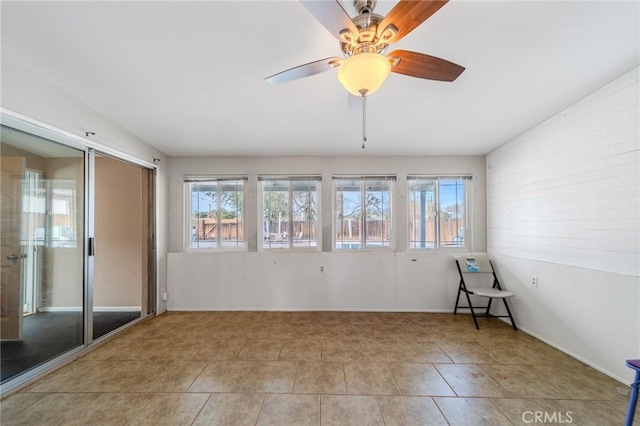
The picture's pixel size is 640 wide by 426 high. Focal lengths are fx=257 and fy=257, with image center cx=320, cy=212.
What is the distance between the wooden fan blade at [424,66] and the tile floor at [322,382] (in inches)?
83.2

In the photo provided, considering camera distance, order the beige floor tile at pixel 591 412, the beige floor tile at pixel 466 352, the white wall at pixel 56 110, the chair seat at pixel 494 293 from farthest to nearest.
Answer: the chair seat at pixel 494 293 → the beige floor tile at pixel 466 352 → the white wall at pixel 56 110 → the beige floor tile at pixel 591 412

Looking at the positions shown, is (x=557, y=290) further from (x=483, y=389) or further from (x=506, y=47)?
(x=506, y=47)

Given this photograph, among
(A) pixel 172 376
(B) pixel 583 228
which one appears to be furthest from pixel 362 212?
(A) pixel 172 376

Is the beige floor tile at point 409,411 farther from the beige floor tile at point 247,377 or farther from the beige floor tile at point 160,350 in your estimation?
the beige floor tile at point 160,350

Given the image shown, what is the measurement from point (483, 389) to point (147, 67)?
3.36m

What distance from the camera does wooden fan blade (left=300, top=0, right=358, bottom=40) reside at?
1036 mm

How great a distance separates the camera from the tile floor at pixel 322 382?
1.69m

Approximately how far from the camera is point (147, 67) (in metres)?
1.77

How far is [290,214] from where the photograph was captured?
3.96m

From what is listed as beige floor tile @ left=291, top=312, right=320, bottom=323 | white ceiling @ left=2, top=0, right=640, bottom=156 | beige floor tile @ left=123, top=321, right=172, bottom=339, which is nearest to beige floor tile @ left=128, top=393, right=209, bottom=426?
beige floor tile @ left=123, top=321, right=172, bottom=339

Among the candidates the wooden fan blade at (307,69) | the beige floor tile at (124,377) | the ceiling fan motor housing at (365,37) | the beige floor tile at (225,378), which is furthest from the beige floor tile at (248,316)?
the ceiling fan motor housing at (365,37)

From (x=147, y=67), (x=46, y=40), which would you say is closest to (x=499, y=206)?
(x=147, y=67)

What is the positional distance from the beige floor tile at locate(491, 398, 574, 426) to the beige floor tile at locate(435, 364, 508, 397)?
9 centimetres

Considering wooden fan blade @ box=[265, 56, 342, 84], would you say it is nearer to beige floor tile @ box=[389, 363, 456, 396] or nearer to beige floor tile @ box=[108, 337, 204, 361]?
beige floor tile @ box=[389, 363, 456, 396]
